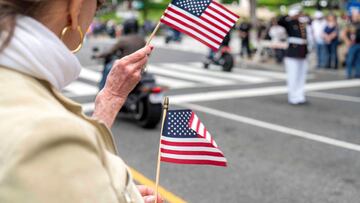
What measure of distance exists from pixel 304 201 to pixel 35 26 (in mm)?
3844

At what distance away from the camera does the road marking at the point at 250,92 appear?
1050 cm

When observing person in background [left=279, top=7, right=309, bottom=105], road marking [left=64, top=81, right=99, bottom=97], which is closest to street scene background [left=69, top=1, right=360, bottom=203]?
road marking [left=64, top=81, right=99, bottom=97]

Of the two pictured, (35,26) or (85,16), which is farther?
(85,16)

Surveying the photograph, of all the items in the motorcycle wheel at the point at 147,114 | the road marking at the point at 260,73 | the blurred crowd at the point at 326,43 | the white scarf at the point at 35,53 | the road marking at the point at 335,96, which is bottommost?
the road marking at the point at 335,96

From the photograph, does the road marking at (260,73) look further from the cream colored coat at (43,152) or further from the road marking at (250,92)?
the cream colored coat at (43,152)

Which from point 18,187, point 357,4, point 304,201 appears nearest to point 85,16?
point 18,187

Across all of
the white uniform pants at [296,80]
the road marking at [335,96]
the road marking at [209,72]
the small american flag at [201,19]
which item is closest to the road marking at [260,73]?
the road marking at [209,72]

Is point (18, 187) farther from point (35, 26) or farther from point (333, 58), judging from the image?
point (333, 58)

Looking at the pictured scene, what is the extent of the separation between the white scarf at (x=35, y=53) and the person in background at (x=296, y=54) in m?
9.32

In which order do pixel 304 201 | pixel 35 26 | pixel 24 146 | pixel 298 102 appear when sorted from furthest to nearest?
1. pixel 298 102
2. pixel 304 201
3. pixel 35 26
4. pixel 24 146

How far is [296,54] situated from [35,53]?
9725 mm

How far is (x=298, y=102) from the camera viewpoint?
1009 cm

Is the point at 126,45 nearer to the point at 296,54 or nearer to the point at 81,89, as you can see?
the point at 296,54

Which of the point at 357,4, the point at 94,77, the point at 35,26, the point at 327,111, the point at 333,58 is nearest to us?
the point at 35,26
